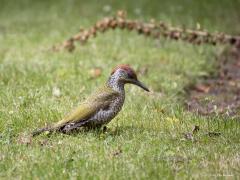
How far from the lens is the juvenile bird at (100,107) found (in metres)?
7.04

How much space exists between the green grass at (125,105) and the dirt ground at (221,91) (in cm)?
18

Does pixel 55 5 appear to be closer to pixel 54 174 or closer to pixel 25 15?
pixel 25 15

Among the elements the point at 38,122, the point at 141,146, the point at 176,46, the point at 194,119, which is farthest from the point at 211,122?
the point at 176,46

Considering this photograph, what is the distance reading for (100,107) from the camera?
718 cm

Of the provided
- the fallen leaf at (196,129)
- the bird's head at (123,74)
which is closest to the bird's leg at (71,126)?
the bird's head at (123,74)

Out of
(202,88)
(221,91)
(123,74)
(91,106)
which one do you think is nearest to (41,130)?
(91,106)

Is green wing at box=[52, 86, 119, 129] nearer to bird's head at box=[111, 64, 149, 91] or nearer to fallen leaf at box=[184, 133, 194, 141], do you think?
bird's head at box=[111, 64, 149, 91]

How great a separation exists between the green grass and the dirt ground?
183 mm

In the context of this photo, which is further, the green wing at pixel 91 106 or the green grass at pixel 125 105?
the green wing at pixel 91 106

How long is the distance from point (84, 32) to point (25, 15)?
4946 millimetres

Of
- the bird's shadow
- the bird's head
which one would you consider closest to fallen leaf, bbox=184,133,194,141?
the bird's shadow

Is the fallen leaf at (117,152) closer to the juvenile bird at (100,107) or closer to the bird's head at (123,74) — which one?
the juvenile bird at (100,107)

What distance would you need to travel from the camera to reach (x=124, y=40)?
43.5ft

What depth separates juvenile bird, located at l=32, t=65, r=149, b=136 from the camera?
704cm
